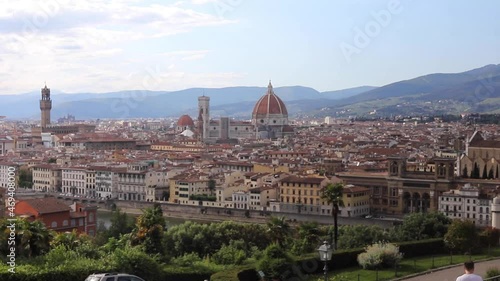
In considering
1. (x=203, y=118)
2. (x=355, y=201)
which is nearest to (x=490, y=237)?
(x=355, y=201)

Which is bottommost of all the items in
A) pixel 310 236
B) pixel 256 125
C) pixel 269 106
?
pixel 310 236

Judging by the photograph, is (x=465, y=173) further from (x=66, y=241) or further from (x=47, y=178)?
(x=66, y=241)

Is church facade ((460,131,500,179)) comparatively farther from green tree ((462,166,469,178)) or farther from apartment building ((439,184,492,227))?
apartment building ((439,184,492,227))

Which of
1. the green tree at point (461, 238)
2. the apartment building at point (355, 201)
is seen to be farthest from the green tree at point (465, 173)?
the green tree at point (461, 238)

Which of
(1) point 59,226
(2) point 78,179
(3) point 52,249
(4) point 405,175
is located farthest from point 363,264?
(2) point 78,179

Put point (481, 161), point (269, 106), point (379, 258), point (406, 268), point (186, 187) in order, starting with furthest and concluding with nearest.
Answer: point (269, 106), point (186, 187), point (481, 161), point (406, 268), point (379, 258)

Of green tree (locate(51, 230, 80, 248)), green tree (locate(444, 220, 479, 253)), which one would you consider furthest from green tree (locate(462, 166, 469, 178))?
green tree (locate(51, 230, 80, 248))

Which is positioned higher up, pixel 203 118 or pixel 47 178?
pixel 203 118
